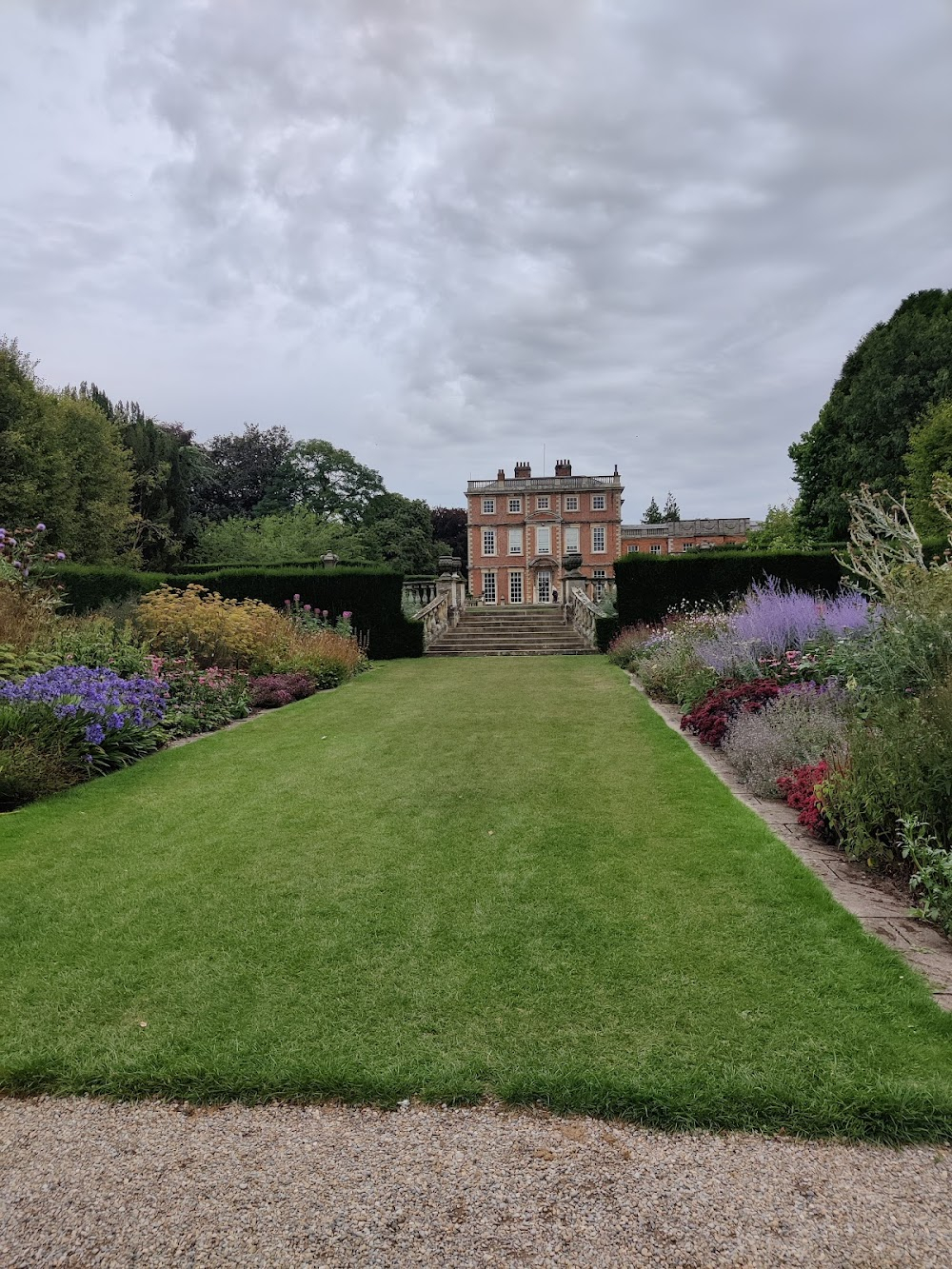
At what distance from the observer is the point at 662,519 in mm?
68375

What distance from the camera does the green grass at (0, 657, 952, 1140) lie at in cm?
190

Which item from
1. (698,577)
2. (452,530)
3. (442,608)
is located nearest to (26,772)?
(698,577)

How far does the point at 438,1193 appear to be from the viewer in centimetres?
156

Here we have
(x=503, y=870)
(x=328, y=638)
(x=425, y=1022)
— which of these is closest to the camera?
(x=425, y=1022)

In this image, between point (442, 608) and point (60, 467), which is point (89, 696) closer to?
point (442, 608)

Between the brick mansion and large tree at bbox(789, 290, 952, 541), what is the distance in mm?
16449

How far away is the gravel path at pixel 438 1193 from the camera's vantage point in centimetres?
141

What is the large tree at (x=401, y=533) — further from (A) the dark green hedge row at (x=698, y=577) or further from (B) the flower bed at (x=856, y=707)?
(B) the flower bed at (x=856, y=707)

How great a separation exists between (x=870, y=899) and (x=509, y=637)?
A: 1416 centimetres

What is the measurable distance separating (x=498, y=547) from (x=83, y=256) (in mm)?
37155

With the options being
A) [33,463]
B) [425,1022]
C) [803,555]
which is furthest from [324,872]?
[33,463]

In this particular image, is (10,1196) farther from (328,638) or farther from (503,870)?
(328,638)

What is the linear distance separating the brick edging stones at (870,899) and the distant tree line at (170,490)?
776 inches

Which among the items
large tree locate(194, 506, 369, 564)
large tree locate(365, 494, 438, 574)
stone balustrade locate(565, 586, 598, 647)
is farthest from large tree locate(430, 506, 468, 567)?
stone balustrade locate(565, 586, 598, 647)
